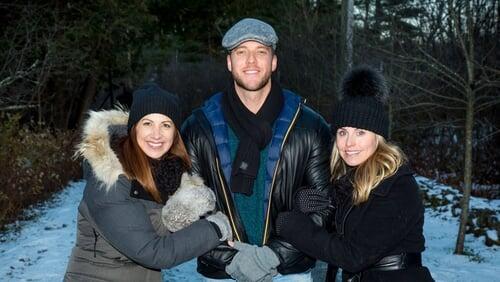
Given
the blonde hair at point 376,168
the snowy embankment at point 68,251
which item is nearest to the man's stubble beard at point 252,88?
the blonde hair at point 376,168

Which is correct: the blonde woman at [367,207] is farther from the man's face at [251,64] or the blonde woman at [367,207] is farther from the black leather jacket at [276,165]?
the man's face at [251,64]

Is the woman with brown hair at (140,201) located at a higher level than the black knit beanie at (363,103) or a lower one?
Result: lower

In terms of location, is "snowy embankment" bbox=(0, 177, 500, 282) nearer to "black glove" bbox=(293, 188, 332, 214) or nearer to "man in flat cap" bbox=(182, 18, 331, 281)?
"man in flat cap" bbox=(182, 18, 331, 281)

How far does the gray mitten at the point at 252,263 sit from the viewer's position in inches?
119

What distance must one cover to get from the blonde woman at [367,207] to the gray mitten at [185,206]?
1.36 ft

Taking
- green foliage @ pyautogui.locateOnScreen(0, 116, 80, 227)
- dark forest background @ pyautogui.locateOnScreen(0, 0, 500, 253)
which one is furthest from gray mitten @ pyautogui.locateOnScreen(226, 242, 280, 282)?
green foliage @ pyautogui.locateOnScreen(0, 116, 80, 227)

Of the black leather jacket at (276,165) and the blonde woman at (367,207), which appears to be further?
the black leather jacket at (276,165)

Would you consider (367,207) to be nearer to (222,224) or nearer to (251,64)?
(222,224)

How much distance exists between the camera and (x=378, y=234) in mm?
2594

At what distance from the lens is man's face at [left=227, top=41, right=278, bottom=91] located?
3422mm

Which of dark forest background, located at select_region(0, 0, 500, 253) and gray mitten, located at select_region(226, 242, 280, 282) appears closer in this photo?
gray mitten, located at select_region(226, 242, 280, 282)

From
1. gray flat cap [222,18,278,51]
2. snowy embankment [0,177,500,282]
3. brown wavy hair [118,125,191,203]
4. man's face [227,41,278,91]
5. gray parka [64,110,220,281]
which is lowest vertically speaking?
snowy embankment [0,177,500,282]

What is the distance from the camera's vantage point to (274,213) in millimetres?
3389

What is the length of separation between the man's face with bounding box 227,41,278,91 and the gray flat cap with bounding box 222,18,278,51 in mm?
42
